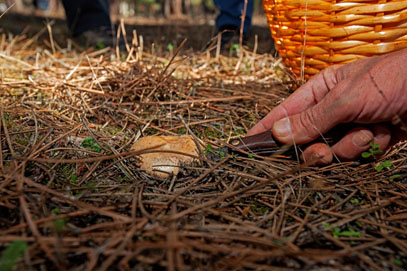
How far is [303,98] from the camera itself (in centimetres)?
163

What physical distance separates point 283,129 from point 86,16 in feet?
11.1

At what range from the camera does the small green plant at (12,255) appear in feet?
2.48

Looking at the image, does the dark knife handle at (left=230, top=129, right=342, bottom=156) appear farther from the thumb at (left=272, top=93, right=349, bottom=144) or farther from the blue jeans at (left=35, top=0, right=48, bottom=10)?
the blue jeans at (left=35, top=0, right=48, bottom=10)

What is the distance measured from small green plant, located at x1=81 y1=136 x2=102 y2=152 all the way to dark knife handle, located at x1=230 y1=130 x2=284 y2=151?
27.5 inches

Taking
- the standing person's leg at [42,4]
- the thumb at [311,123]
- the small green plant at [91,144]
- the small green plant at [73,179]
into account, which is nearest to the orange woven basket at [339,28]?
the thumb at [311,123]

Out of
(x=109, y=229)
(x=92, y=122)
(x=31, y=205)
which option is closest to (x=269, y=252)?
(x=109, y=229)

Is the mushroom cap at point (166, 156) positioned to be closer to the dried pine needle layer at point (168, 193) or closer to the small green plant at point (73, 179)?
the dried pine needle layer at point (168, 193)

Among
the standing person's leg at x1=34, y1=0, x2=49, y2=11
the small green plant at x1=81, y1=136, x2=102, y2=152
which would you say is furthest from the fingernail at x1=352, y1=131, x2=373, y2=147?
the standing person's leg at x1=34, y1=0, x2=49, y2=11

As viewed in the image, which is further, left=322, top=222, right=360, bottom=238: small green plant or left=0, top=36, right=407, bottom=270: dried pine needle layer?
left=322, top=222, right=360, bottom=238: small green plant

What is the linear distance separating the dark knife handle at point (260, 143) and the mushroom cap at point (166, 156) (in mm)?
237

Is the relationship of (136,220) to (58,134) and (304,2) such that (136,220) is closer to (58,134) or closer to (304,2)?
(58,134)

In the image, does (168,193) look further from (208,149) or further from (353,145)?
(353,145)

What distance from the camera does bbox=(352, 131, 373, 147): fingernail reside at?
4.49 ft

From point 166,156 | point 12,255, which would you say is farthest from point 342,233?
point 12,255
